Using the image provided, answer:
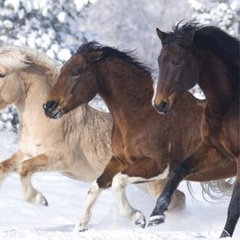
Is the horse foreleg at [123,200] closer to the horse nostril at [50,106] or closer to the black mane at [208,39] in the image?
the horse nostril at [50,106]

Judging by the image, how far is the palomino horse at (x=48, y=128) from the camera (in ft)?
33.2

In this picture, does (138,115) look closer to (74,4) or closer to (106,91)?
(106,91)

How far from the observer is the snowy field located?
7073 mm

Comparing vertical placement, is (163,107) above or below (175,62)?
below

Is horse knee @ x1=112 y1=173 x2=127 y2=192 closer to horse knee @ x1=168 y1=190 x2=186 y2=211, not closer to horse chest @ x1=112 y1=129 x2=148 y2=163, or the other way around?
horse chest @ x1=112 y1=129 x2=148 y2=163

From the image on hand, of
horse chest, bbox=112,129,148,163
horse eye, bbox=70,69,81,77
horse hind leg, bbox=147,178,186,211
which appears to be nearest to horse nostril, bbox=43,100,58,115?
horse eye, bbox=70,69,81,77

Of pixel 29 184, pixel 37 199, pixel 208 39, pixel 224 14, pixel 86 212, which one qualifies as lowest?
pixel 37 199

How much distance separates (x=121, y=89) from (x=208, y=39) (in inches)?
53.5

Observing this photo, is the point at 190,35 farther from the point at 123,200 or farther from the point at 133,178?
the point at 123,200

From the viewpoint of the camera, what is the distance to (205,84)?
311 inches

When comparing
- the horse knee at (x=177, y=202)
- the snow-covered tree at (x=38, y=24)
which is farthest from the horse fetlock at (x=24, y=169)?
the snow-covered tree at (x=38, y=24)

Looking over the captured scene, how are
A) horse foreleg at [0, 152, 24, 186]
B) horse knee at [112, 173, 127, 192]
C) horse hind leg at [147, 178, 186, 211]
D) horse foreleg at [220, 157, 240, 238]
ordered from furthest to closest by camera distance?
1. horse hind leg at [147, 178, 186, 211]
2. horse foreleg at [0, 152, 24, 186]
3. horse knee at [112, 173, 127, 192]
4. horse foreleg at [220, 157, 240, 238]

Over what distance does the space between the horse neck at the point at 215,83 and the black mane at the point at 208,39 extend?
0.08 meters

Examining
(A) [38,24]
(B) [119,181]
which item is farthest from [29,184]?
(A) [38,24]
